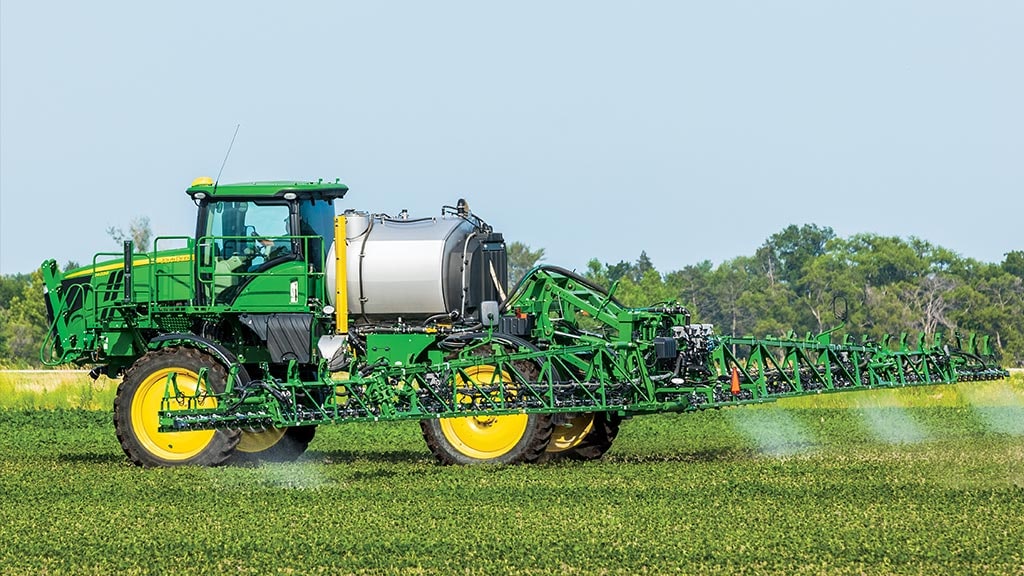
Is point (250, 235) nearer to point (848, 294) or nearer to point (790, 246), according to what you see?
point (848, 294)

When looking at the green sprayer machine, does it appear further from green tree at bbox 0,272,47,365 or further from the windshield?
green tree at bbox 0,272,47,365

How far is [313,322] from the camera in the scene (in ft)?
60.0

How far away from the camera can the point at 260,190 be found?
738 inches

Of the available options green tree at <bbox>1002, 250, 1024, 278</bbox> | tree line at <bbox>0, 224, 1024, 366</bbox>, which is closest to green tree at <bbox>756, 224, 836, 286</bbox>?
tree line at <bbox>0, 224, 1024, 366</bbox>

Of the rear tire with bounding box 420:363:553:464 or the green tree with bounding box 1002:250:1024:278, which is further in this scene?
the green tree with bounding box 1002:250:1024:278

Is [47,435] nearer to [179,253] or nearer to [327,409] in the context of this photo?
[179,253]

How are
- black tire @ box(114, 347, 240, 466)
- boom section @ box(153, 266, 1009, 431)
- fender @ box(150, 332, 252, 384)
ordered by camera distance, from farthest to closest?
black tire @ box(114, 347, 240, 466) → fender @ box(150, 332, 252, 384) → boom section @ box(153, 266, 1009, 431)

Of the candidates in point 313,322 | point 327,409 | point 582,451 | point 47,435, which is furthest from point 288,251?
point 47,435

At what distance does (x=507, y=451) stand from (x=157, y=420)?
3962 mm

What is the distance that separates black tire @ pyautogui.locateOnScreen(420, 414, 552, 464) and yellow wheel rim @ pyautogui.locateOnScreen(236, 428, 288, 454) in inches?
88.5

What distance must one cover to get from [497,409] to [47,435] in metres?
9.98

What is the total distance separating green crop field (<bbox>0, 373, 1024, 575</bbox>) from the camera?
11.6 meters

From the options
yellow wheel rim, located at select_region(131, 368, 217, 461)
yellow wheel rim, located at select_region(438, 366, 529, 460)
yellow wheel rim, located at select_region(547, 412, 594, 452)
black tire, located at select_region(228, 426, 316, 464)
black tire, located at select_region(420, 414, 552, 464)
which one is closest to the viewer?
black tire, located at select_region(420, 414, 552, 464)

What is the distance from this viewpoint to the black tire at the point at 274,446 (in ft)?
61.9
